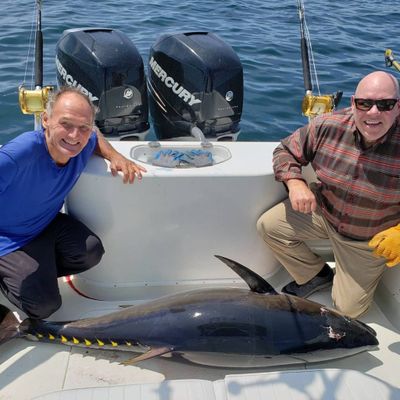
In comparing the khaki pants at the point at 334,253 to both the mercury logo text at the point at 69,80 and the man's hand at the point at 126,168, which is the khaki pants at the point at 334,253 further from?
the mercury logo text at the point at 69,80

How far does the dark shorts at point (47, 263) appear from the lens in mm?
2654

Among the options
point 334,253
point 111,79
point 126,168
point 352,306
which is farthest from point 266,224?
point 111,79

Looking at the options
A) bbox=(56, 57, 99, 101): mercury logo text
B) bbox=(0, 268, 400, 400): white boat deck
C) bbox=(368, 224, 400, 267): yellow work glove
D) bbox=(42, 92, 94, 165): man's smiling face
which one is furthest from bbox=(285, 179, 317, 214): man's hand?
bbox=(56, 57, 99, 101): mercury logo text

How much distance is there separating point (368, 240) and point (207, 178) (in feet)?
3.09

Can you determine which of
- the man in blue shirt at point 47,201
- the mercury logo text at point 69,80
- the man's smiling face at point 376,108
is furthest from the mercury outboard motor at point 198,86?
the man's smiling face at point 376,108

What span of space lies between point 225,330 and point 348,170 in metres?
1.06

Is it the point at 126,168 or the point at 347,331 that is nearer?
the point at 347,331

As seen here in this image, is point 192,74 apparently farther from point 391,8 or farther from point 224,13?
point 391,8

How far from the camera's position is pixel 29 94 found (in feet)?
10.5

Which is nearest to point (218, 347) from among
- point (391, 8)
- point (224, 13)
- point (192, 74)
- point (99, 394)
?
point (99, 394)

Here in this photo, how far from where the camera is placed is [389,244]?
2.62m

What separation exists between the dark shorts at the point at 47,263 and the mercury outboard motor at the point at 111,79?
3.72ft

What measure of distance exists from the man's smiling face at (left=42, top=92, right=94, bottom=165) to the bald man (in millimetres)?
1041

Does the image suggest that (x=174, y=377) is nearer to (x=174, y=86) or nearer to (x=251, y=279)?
(x=251, y=279)
